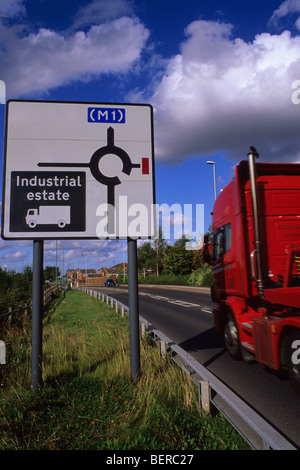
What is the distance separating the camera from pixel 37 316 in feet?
15.5

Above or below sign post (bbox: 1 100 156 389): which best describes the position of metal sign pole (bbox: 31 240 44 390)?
below

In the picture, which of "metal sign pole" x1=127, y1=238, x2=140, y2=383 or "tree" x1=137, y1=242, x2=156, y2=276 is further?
"tree" x1=137, y1=242, x2=156, y2=276

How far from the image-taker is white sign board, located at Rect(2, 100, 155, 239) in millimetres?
4945

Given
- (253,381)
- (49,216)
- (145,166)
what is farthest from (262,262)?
(49,216)

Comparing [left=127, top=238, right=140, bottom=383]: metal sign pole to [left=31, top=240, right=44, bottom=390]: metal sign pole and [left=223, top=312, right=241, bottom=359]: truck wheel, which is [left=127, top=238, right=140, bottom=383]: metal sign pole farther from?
[left=223, top=312, right=241, bottom=359]: truck wheel

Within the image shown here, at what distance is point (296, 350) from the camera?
14.8 ft

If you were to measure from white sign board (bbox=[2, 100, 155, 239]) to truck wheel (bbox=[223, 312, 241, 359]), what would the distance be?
297 centimetres

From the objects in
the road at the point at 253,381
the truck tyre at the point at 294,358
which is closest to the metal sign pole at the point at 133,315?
the road at the point at 253,381

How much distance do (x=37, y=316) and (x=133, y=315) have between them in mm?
1367

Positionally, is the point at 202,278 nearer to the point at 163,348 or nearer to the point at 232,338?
the point at 232,338

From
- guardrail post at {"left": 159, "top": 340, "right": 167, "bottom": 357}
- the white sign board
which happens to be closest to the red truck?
guardrail post at {"left": 159, "top": 340, "right": 167, "bottom": 357}

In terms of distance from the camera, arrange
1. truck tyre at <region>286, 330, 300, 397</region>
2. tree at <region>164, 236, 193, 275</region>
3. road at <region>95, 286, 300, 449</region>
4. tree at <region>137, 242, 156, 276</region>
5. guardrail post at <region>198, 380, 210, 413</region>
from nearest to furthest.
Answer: guardrail post at <region>198, 380, 210, 413</region> → road at <region>95, 286, 300, 449</region> → truck tyre at <region>286, 330, 300, 397</region> → tree at <region>164, 236, 193, 275</region> → tree at <region>137, 242, 156, 276</region>

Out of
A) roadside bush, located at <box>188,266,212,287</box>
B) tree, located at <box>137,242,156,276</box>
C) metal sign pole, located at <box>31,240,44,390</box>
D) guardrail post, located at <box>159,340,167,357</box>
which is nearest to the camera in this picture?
metal sign pole, located at <box>31,240,44,390</box>
